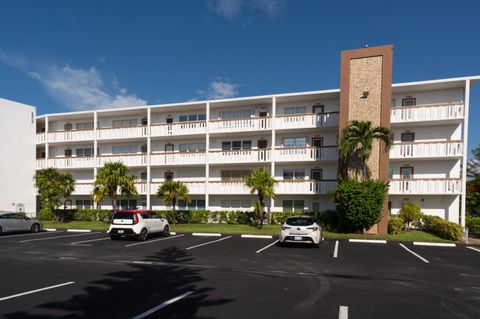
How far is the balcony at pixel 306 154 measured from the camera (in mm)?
22500

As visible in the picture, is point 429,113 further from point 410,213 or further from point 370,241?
point 370,241

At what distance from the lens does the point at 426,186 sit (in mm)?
20781

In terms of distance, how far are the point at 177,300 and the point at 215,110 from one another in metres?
22.4

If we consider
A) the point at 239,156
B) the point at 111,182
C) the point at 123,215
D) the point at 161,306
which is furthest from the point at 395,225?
the point at 111,182

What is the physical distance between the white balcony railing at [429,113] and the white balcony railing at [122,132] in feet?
70.8

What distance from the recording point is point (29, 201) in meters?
29.5

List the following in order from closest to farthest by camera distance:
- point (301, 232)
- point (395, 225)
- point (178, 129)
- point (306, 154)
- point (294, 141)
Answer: point (301, 232) → point (395, 225) → point (306, 154) → point (294, 141) → point (178, 129)

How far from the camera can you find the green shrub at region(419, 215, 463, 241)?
1672 cm

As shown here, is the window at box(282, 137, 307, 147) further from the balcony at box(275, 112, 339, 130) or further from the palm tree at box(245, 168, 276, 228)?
the palm tree at box(245, 168, 276, 228)

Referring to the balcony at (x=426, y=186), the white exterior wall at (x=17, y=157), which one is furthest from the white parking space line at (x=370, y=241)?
the white exterior wall at (x=17, y=157)

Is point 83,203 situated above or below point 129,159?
below

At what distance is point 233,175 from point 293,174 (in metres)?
5.45

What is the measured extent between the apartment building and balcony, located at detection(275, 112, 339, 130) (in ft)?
0.26

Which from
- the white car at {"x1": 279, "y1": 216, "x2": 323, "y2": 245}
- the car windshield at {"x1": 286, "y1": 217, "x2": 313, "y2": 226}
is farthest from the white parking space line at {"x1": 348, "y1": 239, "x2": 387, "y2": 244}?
the car windshield at {"x1": 286, "y1": 217, "x2": 313, "y2": 226}
